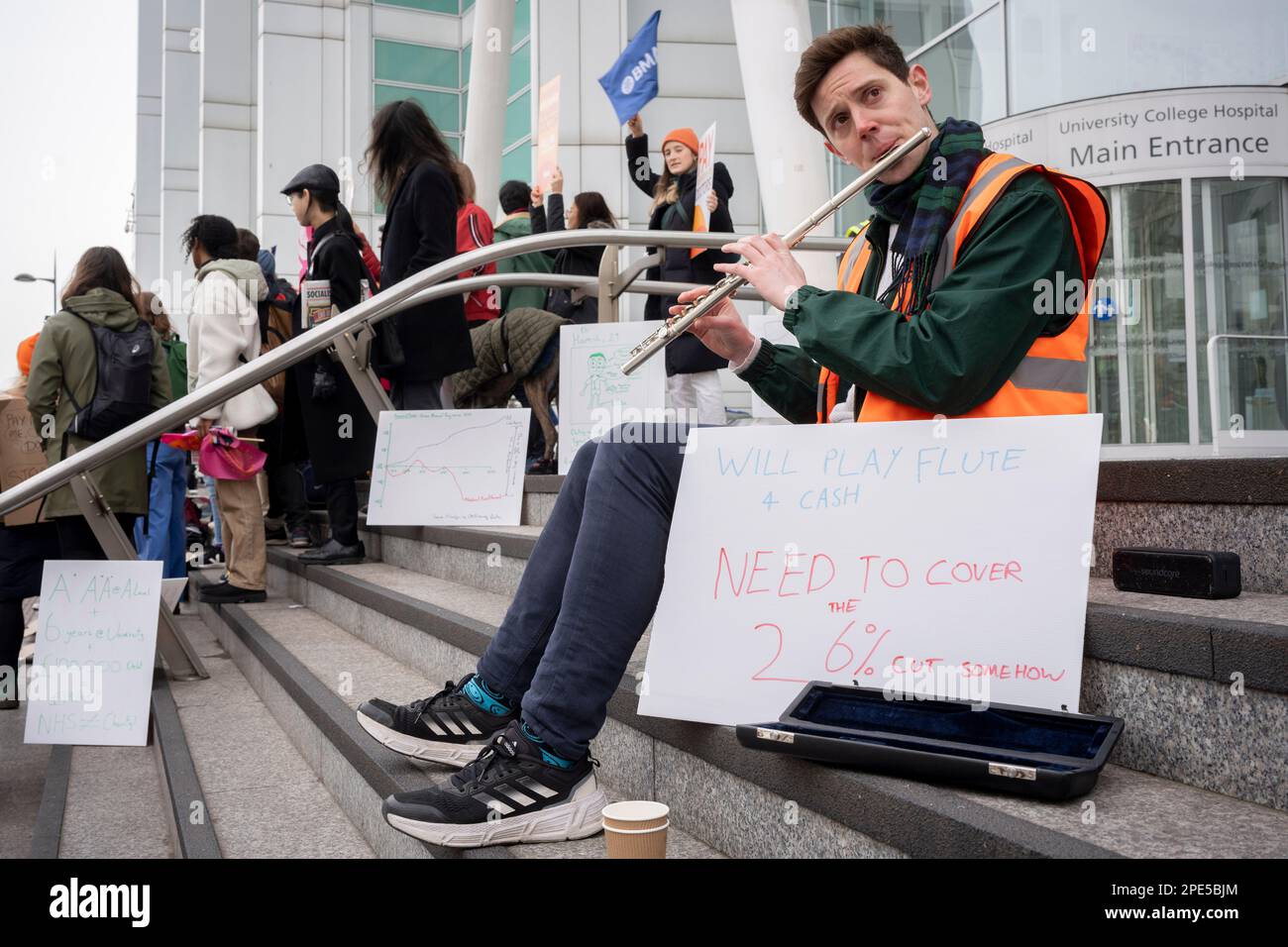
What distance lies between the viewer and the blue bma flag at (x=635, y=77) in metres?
5.26

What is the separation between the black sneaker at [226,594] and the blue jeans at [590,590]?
316 centimetres

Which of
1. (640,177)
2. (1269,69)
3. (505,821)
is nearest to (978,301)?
(505,821)

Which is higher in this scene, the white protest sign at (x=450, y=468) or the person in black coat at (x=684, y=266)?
the person in black coat at (x=684, y=266)

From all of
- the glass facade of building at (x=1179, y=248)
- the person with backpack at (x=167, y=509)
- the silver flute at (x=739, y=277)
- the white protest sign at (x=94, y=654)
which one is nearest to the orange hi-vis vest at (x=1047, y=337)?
the silver flute at (x=739, y=277)

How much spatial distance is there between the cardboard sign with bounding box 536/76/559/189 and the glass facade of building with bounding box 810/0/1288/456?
15.7ft

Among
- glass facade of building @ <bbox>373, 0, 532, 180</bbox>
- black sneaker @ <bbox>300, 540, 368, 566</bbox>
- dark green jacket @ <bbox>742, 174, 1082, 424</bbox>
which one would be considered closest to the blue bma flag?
black sneaker @ <bbox>300, 540, 368, 566</bbox>

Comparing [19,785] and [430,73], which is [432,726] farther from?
[430,73]

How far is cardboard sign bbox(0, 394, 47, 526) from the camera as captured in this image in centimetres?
412

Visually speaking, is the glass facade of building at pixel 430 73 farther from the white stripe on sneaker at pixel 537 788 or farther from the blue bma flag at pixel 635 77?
the white stripe on sneaker at pixel 537 788

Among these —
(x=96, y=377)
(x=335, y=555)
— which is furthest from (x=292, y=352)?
(x=335, y=555)

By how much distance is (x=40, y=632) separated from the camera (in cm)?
335

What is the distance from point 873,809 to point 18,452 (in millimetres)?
3913
